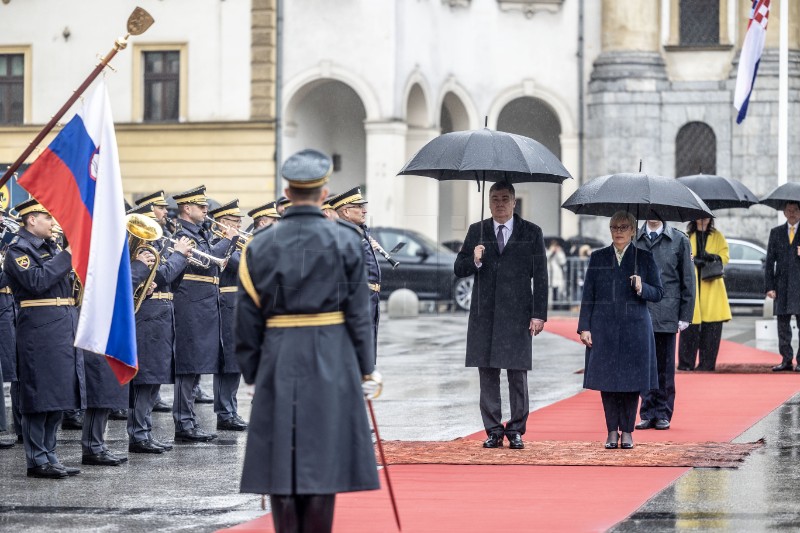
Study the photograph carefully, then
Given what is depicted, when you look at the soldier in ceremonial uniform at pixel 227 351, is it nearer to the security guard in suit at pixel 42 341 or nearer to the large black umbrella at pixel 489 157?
the large black umbrella at pixel 489 157

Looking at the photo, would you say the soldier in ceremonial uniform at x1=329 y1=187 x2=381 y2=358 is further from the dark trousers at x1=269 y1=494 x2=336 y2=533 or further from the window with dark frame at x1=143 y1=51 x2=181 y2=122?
the window with dark frame at x1=143 y1=51 x2=181 y2=122

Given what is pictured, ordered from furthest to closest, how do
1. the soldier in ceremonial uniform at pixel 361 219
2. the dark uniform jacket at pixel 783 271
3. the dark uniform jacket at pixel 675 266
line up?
the dark uniform jacket at pixel 783 271 < the dark uniform jacket at pixel 675 266 < the soldier in ceremonial uniform at pixel 361 219

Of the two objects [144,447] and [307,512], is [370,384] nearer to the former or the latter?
[307,512]

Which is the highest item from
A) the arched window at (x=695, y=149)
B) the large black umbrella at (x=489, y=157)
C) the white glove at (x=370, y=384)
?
the arched window at (x=695, y=149)

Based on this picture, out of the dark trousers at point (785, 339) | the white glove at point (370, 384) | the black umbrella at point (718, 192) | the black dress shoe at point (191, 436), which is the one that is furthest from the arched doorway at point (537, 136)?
the white glove at point (370, 384)

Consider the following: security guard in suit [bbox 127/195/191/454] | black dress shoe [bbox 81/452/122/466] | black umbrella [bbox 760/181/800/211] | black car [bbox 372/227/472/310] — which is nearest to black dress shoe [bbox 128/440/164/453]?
security guard in suit [bbox 127/195/191/454]

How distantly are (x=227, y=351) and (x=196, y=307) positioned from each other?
1.52 feet

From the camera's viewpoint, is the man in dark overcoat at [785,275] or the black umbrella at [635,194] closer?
the black umbrella at [635,194]

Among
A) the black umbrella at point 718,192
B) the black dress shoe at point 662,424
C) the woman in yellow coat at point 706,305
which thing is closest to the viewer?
the black dress shoe at point 662,424

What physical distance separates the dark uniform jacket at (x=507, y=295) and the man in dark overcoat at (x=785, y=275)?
695 centimetres

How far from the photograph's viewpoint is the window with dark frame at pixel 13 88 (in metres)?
36.1

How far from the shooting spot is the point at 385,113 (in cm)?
3478

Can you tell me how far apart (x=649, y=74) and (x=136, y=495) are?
96.8ft

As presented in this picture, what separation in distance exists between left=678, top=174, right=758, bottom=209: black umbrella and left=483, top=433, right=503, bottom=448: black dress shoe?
235 inches
